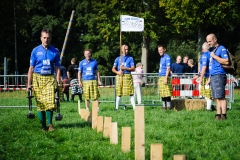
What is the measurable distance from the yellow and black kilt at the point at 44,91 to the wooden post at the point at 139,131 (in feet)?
13.0

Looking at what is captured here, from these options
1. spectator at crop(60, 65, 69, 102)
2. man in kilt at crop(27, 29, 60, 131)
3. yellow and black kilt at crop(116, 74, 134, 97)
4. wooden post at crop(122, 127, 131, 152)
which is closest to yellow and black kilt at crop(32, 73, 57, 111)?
man in kilt at crop(27, 29, 60, 131)

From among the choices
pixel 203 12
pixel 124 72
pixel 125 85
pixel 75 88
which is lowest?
pixel 75 88

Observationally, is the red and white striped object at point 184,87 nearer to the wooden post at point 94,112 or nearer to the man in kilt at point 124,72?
the man in kilt at point 124,72

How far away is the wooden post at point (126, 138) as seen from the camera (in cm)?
693

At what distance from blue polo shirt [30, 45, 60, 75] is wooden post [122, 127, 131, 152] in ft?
10.7

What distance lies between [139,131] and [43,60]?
4363 mm

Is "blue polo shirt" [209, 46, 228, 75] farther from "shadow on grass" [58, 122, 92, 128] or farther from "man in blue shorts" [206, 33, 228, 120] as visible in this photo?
"shadow on grass" [58, 122, 92, 128]

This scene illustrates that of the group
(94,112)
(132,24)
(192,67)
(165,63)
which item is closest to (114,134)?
(94,112)

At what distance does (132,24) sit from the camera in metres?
16.6

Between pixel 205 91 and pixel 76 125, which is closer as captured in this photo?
pixel 76 125

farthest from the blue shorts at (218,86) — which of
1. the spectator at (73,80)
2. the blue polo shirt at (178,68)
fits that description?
the spectator at (73,80)

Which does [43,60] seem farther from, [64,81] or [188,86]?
[64,81]

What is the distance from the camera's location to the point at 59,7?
5469cm

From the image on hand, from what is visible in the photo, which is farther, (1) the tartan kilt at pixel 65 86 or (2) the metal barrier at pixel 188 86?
(1) the tartan kilt at pixel 65 86
